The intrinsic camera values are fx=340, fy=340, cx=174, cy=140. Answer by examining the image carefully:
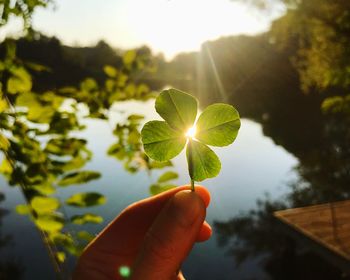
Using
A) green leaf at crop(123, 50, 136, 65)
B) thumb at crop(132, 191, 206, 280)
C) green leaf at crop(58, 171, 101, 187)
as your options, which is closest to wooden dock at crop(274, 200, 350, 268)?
green leaf at crop(123, 50, 136, 65)

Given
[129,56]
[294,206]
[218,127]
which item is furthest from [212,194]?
[218,127]

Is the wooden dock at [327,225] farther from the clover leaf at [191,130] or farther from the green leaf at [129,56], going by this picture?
the clover leaf at [191,130]

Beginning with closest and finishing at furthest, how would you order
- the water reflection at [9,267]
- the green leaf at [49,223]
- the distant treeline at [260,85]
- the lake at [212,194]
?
the green leaf at [49,223] → the water reflection at [9,267] → the lake at [212,194] → the distant treeline at [260,85]

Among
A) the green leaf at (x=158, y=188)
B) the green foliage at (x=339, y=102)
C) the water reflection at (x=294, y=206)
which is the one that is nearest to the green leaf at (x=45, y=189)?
the green leaf at (x=158, y=188)

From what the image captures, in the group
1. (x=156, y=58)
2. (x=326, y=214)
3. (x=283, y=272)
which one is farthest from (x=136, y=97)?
(x=283, y=272)

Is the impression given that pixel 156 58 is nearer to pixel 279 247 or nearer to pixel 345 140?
pixel 279 247

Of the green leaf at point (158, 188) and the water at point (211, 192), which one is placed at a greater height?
the green leaf at point (158, 188)
